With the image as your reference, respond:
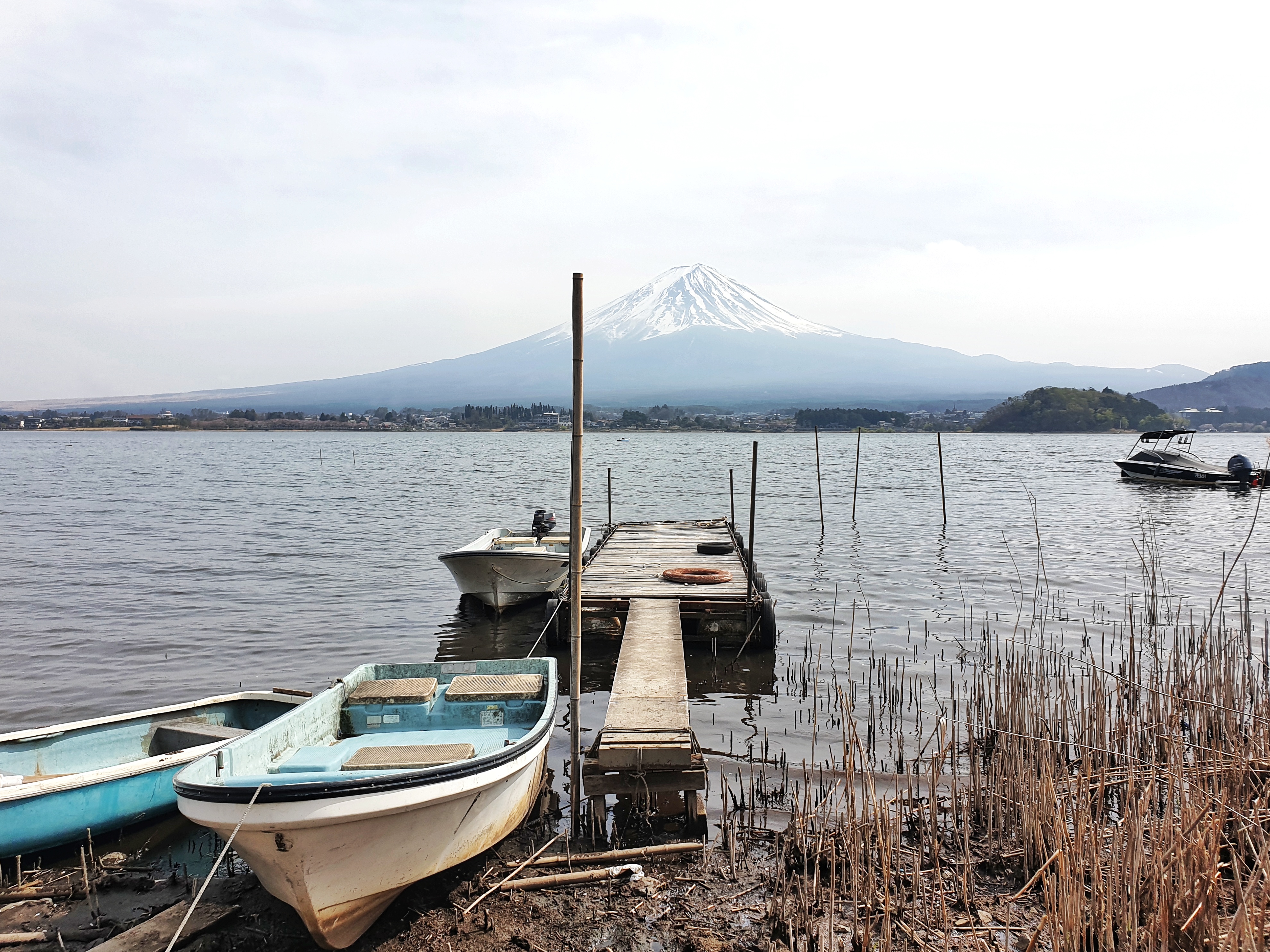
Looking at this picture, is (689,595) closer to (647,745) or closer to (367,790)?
(647,745)

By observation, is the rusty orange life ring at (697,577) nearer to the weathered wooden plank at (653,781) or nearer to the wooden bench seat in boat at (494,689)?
the wooden bench seat in boat at (494,689)

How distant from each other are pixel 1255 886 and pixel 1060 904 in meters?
1.02

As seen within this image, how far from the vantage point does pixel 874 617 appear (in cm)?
1411

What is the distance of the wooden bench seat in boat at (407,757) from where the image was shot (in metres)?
5.51

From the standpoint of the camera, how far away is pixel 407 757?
5.64 m

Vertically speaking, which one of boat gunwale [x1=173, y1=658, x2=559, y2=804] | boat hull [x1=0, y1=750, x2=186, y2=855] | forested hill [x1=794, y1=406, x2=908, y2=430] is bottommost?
boat hull [x1=0, y1=750, x2=186, y2=855]

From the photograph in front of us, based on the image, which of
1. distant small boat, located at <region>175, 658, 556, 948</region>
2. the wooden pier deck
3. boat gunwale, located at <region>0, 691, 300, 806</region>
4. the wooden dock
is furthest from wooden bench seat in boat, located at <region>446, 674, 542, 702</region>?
the wooden dock

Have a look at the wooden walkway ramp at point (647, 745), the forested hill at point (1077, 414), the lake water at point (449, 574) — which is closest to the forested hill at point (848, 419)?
the forested hill at point (1077, 414)

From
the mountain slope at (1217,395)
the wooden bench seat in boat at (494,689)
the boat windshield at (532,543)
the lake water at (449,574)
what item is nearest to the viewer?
the wooden bench seat in boat at (494,689)

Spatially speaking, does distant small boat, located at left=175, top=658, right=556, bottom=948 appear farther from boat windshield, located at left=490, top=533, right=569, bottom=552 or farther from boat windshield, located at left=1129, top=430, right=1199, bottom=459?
boat windshield, located at left=1129, top=430, right=1199, bottom=459

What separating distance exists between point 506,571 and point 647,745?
8.44 m

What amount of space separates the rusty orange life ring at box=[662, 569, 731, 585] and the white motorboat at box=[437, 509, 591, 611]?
229 cm

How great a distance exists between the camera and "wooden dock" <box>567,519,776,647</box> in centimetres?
1163

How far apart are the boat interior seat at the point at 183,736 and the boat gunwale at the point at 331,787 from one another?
2.46m
